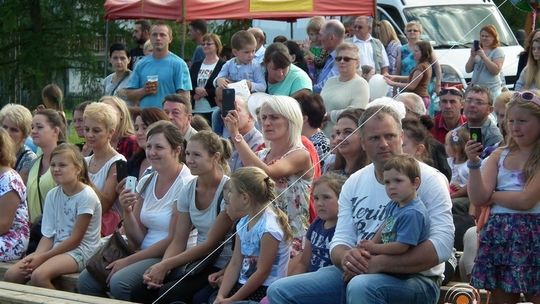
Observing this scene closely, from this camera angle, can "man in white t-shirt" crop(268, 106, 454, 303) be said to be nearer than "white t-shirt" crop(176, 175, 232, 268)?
Yes

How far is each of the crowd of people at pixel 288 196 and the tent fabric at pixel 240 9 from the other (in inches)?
131

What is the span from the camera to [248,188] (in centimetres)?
691

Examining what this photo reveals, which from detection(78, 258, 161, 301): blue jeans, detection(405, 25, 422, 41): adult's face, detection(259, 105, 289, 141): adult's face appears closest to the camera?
detection(78, 258, 161, 301): blue jeans

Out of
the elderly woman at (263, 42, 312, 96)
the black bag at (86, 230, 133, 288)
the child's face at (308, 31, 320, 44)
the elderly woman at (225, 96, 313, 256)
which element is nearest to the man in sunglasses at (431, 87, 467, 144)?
the elderly woman at (263, 42, 312, 96)

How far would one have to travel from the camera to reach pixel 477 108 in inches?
→ 341

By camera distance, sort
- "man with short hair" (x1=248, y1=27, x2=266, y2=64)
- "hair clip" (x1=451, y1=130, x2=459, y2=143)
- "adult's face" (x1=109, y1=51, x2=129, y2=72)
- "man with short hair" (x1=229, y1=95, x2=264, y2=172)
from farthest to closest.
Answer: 1. "adult's face" (x1=109, y1=51, x2=129, y2=72)
2. "man with short hair" (x1=248, y1=27, x2=266, y2=64)
3. "man with short hair" (x1=229, y1=95, x2=264, y2=172)
4. "hair clip" (x1=451, y1=130, x2=459, y2=143)

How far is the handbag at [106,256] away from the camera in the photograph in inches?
304

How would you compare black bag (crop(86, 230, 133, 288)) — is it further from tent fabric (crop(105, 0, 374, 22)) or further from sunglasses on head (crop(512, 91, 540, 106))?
tent fabric (crop(105, 0, 374, 22))

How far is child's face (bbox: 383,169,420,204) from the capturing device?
5.98 meters

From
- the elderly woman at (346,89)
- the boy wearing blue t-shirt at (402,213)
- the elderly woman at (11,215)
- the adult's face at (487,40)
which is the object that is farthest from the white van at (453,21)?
the boy wearing blue t-shirt at (402,213)

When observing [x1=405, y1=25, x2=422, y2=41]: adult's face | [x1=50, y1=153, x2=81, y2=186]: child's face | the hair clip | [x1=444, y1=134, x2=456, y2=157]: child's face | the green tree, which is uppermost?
[x1=405, y1=25, x2=422, y2=41]: adult's face

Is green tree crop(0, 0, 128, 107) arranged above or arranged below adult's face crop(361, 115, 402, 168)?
below

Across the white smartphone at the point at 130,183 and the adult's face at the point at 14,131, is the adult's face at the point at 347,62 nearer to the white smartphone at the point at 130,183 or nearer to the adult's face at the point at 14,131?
the adult's face at the point at 14,131

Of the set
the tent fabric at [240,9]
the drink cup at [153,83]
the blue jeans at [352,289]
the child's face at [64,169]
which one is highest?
the tent fabric at [240,9]
